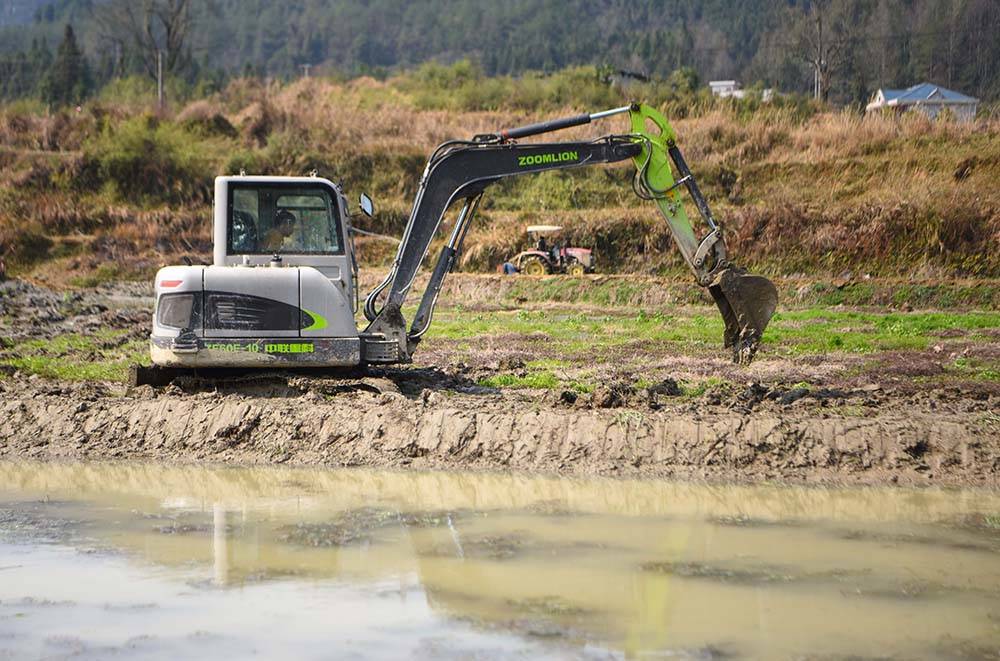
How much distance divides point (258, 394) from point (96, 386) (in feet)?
7.83

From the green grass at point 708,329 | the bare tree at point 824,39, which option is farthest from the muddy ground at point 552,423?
the bare tree at point 824,39

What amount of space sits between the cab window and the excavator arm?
88 cm

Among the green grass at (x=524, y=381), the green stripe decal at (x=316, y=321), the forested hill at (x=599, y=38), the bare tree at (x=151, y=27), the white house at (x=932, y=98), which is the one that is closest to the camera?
the green stripe decal at (x=316, y=321)

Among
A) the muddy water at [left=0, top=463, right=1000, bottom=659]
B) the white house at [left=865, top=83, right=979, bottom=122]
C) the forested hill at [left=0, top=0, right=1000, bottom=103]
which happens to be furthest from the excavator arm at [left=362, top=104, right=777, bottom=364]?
the forested hill at [left=0, top=0, right=1000, bottom=103]

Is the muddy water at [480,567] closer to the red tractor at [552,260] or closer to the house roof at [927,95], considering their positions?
the red tractor at [552,260]

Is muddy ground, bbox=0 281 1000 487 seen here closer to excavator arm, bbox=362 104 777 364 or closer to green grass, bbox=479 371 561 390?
green grass, bbox=479 371 561 390

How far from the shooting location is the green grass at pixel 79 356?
16172 millimetres

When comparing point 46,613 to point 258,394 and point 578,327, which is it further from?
point 578,327

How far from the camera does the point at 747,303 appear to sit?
13914mm

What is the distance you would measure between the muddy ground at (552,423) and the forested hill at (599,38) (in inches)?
2472

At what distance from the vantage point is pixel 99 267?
3506 centimetres

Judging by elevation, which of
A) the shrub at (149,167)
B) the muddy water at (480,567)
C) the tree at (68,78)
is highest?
the tree at (68,78)

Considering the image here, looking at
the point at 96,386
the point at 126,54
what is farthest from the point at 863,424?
the point at 126,54

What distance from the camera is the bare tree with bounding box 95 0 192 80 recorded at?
73375 millimetres
